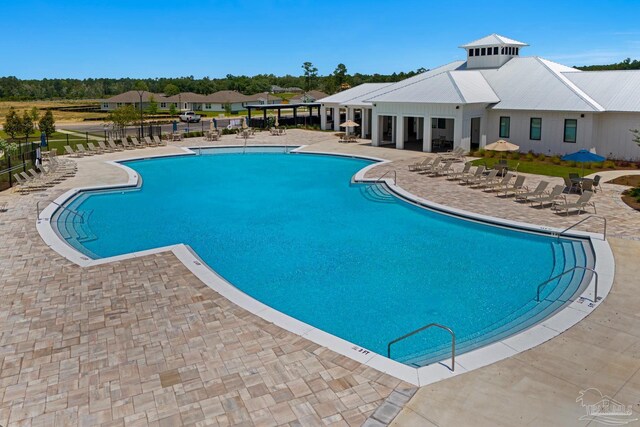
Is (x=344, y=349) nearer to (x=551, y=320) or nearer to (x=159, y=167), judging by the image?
(x=551, y=320)

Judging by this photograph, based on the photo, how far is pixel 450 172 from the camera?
26.2 metres

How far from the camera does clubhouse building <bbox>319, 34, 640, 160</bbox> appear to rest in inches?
1117

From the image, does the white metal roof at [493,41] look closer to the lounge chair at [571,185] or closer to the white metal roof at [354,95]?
the white metal roof at [354,95]

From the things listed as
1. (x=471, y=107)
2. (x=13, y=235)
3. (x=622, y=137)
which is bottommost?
(x=13, y=235)

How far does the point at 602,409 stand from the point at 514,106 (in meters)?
27.2

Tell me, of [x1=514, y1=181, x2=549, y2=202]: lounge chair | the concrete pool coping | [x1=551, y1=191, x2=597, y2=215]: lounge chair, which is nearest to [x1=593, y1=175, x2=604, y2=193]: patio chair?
[x1=551, y1=191, x2=597, y2=215]: lounge chair

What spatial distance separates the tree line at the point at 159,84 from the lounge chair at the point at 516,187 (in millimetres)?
90702

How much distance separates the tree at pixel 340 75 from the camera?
92.3m

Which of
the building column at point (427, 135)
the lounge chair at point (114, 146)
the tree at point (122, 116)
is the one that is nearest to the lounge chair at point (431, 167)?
the building column at point (427, 135)

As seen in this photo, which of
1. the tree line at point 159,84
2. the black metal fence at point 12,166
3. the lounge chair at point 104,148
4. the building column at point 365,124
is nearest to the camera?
the black metal fence at point 12,166

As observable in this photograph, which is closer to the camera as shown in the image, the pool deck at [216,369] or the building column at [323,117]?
the pool deck at [216,369]

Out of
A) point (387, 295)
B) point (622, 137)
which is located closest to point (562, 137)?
point (622, 137)

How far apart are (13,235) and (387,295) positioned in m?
11.7

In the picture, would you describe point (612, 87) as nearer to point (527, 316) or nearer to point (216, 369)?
point (527, 316)
